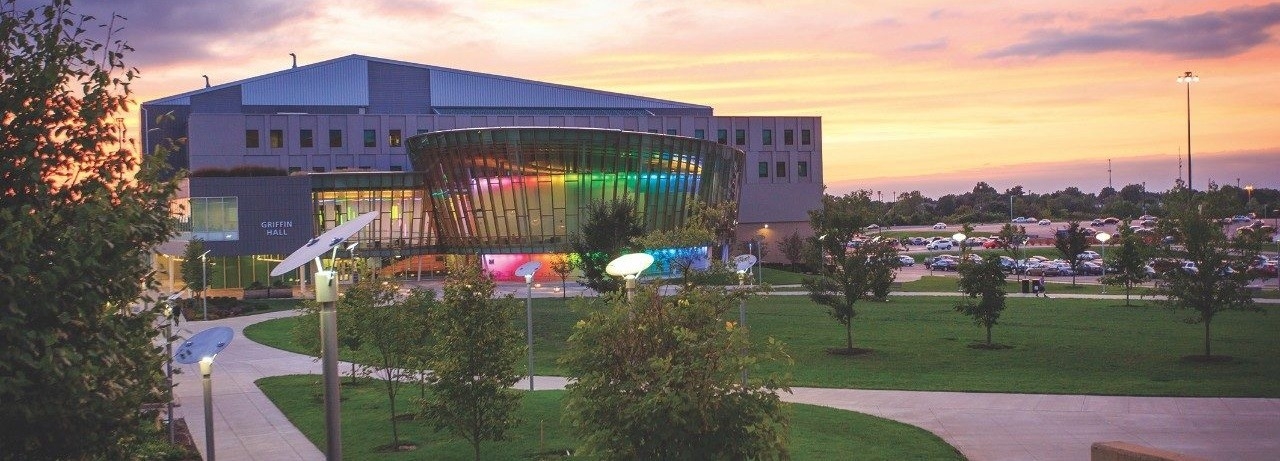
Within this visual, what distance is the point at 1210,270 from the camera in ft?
106

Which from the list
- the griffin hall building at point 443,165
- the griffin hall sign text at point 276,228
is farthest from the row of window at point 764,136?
the griffin hall sign text at point 276,228

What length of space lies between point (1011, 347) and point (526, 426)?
20.0m

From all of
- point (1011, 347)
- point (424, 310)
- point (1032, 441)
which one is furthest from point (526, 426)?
point (1011, 347)

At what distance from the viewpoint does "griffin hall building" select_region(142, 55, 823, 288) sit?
81.7 meters

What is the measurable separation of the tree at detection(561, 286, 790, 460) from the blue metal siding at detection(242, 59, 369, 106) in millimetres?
100822

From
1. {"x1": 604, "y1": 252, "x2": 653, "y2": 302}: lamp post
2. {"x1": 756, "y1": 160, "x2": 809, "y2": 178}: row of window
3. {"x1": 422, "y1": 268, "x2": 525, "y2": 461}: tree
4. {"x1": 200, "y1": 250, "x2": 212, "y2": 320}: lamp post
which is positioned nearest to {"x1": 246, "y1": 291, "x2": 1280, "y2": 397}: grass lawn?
{"x1": 200, "y1": 250, "x2": 212, "y2": 320}: lamp post

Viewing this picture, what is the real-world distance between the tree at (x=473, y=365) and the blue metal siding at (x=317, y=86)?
9372 centimetres

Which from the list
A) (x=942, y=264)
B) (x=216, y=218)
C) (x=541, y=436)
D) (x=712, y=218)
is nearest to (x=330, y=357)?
(x=541, y=436)

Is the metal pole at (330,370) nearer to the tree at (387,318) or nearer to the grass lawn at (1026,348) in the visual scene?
the tree at (387,318)

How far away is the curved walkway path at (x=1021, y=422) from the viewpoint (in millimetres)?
19906

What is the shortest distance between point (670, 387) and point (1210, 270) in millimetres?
27094

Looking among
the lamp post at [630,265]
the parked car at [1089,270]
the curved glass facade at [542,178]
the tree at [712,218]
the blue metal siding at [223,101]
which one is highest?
the blue metal siding at [223,101]

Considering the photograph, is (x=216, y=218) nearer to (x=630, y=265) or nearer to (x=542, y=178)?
(x=542, y=178)

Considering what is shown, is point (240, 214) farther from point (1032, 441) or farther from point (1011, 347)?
point (1032, 441)
